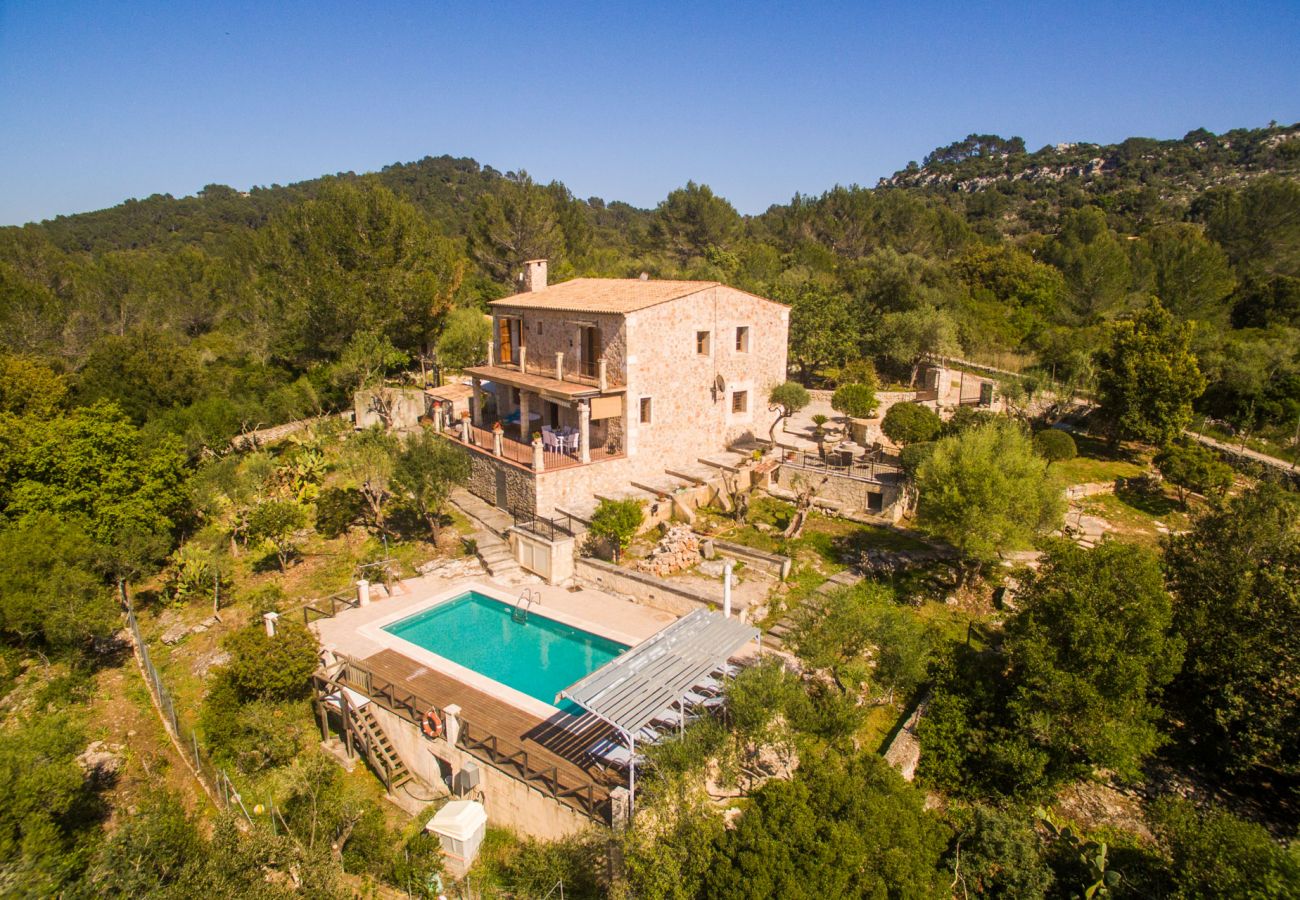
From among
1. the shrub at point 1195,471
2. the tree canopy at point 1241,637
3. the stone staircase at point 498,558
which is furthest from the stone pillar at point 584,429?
the shrub at point 1195,471

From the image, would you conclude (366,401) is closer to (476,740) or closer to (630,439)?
(630,439)

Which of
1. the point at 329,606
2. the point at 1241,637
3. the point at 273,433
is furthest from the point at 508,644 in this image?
the point at 273,433

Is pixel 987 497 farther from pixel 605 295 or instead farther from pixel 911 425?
pixel 605 295

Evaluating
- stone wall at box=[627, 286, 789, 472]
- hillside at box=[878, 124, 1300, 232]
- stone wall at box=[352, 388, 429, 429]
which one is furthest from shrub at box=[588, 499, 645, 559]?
hillside at box=[878, 124, 1300, 232]

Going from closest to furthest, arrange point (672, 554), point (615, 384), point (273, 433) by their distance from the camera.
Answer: point (672, 554) < point (615, 384) < point (273, 433)

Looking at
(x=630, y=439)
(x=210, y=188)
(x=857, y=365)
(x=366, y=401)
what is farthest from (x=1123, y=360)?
(x=210, y=188)
